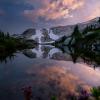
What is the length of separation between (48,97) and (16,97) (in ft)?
5.49

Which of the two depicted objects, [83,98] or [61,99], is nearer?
[83,98]

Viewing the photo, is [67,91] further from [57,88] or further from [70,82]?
[70,82]

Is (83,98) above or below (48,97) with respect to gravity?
above

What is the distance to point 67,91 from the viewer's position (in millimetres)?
16797

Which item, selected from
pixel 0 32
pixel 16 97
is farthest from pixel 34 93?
pixel 0 32

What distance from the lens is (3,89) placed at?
18031 millimetres

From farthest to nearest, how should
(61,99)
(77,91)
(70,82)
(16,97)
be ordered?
(70,82)
(77,91)
(16,97)
(61,99)

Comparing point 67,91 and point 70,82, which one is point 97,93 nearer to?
point 67,91

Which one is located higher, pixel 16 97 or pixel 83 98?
pixel 83 98

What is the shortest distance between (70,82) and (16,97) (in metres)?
6.50

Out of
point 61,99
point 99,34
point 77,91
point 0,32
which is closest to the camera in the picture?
point 61,99

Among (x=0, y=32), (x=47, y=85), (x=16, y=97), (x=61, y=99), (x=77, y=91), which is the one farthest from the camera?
(x=0, y=32)

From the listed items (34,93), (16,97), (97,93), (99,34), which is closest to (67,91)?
(34,93)

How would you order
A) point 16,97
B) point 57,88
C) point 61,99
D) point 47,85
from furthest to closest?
point 47,85, point 57,88, point 16,97, point 61,99
